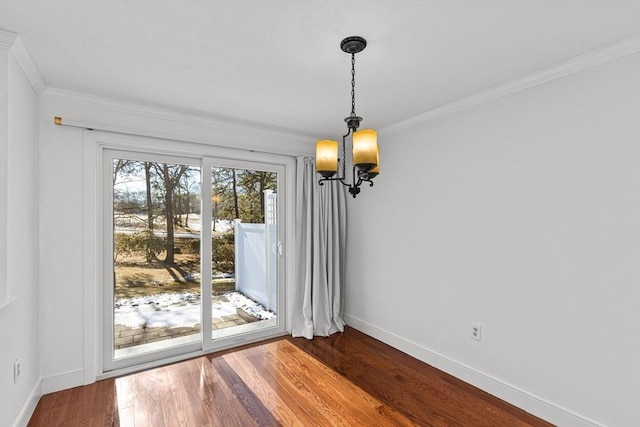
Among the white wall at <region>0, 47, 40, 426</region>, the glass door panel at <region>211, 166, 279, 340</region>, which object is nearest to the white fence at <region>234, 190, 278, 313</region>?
the glass door panel at <region>211, 166, 279, 340</region>

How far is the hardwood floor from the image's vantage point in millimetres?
2291

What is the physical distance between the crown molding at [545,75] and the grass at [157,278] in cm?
282

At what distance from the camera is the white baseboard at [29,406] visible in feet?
6.97

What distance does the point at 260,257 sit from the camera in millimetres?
3869

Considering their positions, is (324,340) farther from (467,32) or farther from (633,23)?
(633,23)

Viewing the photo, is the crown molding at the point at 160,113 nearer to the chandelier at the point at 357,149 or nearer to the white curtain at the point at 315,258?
the white curtain at the point at 315,258

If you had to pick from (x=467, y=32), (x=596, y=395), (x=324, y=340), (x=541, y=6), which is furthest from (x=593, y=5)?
(x=324, y=340)

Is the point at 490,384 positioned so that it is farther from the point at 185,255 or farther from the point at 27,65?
the point at 27,65

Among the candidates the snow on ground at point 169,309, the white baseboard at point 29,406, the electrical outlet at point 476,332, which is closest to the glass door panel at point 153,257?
the snow on ground at point 169,309

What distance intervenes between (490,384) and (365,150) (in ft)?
7.54

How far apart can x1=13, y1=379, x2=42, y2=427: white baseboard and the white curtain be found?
232 cm

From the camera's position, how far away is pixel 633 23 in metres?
1.78

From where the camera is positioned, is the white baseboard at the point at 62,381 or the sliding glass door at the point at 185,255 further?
the sliding glass door at the point at 185,255

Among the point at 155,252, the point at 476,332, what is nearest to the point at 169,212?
the point at 155,252
